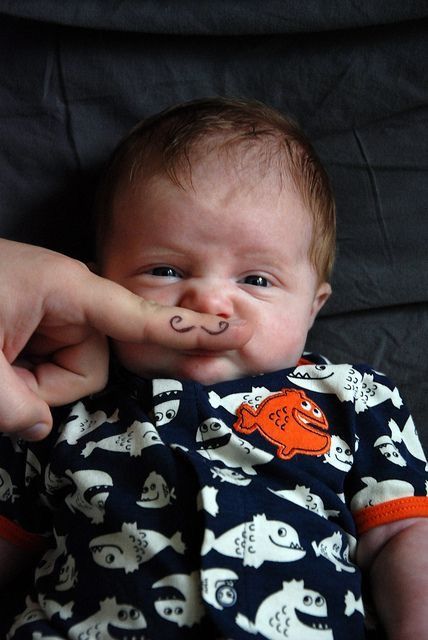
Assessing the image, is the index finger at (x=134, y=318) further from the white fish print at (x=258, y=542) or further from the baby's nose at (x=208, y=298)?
the white fish print at (x=258, y=542)

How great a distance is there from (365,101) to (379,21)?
0.46 feet

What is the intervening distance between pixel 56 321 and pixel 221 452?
1.01 ft

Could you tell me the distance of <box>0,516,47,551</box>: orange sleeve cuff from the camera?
1.26 meters

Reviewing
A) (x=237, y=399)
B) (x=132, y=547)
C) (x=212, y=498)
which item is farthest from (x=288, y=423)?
(x=132, y=547)

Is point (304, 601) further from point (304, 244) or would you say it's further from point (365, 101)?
point (365, 101)

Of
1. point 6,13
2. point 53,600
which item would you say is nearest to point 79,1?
point 6,13

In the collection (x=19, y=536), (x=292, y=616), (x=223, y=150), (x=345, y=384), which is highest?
(x=223, y=150)

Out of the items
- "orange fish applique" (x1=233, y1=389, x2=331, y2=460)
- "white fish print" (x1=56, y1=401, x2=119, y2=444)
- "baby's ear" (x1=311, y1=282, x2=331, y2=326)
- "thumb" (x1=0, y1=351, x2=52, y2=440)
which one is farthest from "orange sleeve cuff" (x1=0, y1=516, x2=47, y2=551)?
"baby's ear" (x1=311, y1=282, x2=331, y2=326)

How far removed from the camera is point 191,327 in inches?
43.2

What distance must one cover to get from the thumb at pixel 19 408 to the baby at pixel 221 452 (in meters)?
0.15

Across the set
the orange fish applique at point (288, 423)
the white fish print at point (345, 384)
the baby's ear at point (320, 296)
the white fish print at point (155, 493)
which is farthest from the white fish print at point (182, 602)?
the baby's ear at point (320, 296)

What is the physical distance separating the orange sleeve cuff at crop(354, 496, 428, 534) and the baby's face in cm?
27

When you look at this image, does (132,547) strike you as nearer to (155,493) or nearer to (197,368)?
(155,493)

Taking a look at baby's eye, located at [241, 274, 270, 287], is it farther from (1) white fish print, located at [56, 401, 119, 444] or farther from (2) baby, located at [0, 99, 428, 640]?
(1) white fish print, located at [56, 401, 119, 444]
